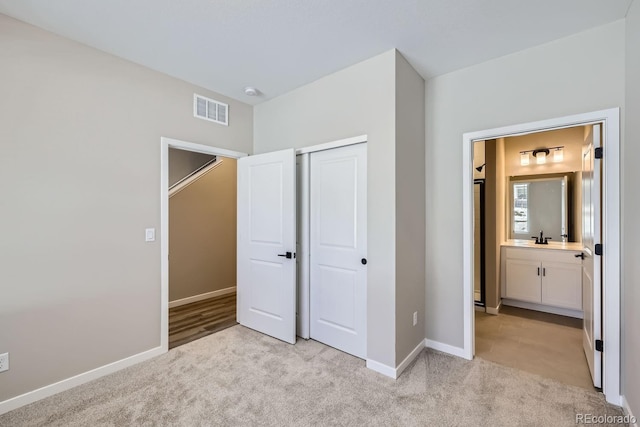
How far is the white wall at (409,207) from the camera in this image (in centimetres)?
241

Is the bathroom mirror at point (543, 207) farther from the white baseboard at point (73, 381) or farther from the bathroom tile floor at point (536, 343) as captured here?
the white baseboard at point (73, 381)

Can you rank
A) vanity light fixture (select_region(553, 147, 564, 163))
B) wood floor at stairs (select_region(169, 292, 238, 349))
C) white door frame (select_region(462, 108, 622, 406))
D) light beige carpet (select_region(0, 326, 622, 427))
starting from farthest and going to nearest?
vanity light fixture (select_region(553, 147, 564, 163)), wood floor at stairs (select_region(169, 292, 238, 349)), white door frame (select_region(462, 108, 622, 406)), light beige carpet (select_region(0, 326, 622, 427))

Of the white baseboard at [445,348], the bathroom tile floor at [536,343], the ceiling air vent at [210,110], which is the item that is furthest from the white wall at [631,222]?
the ceiling air vent at [210,110]

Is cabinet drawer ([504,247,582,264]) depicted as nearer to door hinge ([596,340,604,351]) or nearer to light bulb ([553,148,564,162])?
light bulb ([553,148,564,162])

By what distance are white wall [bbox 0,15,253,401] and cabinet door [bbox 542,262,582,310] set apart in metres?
4.54

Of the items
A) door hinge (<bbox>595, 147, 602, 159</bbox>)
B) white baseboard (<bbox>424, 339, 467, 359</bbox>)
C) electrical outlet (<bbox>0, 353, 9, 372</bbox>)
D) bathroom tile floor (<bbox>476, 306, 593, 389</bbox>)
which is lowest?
bathroom tile floor (<bbox>476, 306, 593, 389</bbox>)

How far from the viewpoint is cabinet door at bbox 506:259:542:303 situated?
12.4 feet

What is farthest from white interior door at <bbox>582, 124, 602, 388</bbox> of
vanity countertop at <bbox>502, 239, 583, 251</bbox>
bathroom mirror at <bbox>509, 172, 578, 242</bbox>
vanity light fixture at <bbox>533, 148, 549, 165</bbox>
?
bathroom mirror at <bbox>509, 172, 578, 242</bbox>

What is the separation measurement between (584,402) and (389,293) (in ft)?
4.77

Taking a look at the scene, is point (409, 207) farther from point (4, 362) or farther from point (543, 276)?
point (4, 362)

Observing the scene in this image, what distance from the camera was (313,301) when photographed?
3.02m

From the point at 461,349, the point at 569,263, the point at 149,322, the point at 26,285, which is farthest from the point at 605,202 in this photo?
the point at 26,285

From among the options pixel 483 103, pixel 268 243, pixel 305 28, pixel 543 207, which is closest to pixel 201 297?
pixel 268 243

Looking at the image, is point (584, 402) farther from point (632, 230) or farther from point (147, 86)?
point (147, 86)
